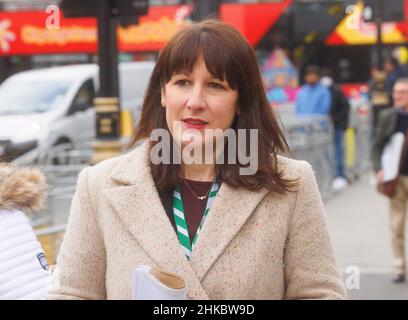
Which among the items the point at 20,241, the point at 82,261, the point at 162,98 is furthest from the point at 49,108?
the point at 82,261

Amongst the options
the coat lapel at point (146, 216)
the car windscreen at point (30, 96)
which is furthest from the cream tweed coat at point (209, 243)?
the car windscreen at point (30, 96)

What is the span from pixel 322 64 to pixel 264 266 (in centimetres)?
2322

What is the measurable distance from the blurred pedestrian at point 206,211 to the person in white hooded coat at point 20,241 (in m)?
0.45

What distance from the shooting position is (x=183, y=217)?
2.24 m

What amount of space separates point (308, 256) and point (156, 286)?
474 millimetres

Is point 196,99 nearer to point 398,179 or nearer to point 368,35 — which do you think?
point 398,179

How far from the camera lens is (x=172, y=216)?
224 centimetres

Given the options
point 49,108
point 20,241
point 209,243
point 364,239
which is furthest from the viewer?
point 49,108

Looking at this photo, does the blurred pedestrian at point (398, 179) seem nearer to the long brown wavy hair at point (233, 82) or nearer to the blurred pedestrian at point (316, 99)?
the blurred pedestrian at point (316, 99)

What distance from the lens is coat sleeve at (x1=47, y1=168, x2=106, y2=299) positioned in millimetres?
2219

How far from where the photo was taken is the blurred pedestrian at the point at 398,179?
7844 mm
